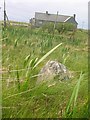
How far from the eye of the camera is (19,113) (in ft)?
5.40

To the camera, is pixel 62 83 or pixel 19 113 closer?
pixel 19 113

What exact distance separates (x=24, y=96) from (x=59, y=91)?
1.29ft

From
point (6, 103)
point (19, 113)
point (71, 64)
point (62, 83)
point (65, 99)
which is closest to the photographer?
point (19, 113)

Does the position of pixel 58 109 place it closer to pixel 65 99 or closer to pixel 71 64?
pixel 65 99

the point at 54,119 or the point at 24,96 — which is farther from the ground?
the point at 24,96

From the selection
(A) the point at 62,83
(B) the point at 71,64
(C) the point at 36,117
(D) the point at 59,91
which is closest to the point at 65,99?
(D) the point at 59,91

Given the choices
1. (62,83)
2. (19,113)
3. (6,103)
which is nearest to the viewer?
(19,113)

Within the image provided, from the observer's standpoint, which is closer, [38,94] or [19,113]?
[19,113]

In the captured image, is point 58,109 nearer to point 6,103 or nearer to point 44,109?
point 44,109

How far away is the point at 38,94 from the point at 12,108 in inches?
7.5

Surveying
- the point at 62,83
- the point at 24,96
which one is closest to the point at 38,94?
the point at 24,96

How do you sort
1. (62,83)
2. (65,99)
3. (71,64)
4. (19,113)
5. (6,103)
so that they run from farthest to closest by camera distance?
(71,64), (62,83), (65,99), (6,103), (19,113)

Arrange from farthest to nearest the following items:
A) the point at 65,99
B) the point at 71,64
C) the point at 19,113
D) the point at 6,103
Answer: the point at 71,64 < the point at 65,99 < the point at 6,103 < the point at 19,113

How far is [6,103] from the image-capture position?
5.81 ft
